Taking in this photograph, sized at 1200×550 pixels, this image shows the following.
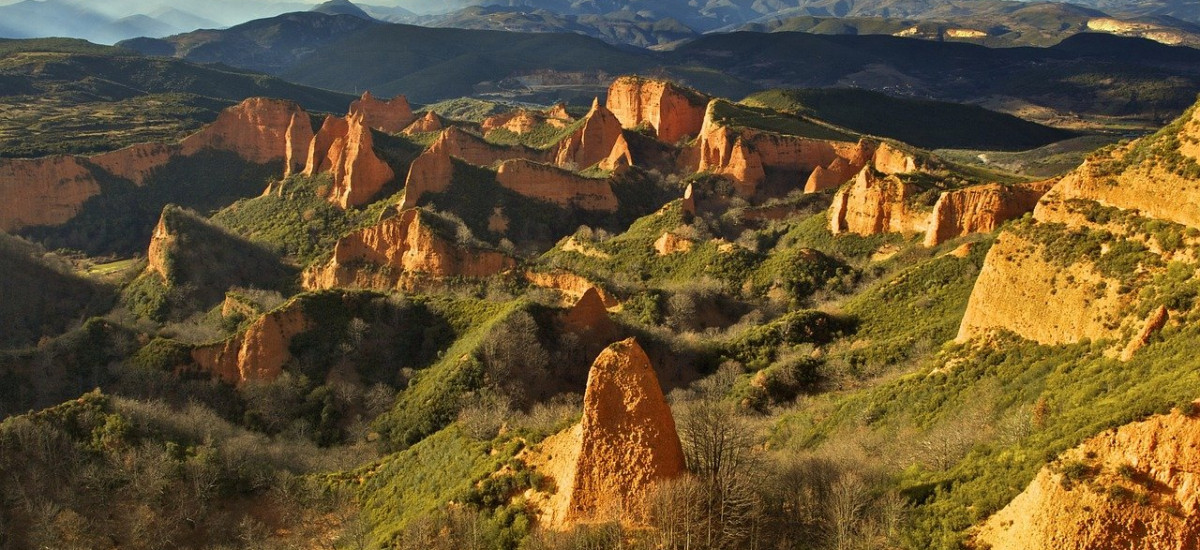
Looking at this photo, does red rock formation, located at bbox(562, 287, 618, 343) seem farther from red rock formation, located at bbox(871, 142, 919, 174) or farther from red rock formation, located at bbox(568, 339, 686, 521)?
red rock formation, located at bbox(871, 142, 919, 174)

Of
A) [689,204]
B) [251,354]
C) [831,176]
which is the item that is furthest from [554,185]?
[251,354]

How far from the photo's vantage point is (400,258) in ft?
188

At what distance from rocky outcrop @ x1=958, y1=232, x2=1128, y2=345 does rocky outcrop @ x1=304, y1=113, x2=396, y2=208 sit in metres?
49.6

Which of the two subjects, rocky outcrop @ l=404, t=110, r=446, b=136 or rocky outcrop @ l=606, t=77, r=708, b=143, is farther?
rocky outcrop @ l=404, t=110, r=446, b=136

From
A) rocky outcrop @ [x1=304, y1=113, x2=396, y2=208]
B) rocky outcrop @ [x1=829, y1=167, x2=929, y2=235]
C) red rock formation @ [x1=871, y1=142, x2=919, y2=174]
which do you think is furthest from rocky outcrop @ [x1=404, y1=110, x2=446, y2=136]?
rocky outcrop @ [x1=829, y1=167, x2=929, y2=235]

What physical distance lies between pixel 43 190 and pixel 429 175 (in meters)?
36.0

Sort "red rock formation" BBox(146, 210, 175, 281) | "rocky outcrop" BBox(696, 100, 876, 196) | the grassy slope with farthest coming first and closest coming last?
the grassy slope < "rocky outcrop" BBox(696, 100, 876, 196) < "red rock formation" BBox(146, 210, 175, 281)

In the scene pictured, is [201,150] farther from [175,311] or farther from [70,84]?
[70,84]

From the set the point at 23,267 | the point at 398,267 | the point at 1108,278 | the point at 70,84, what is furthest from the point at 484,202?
the point at 70,84

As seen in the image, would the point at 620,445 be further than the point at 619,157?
No

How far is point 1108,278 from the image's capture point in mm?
26594

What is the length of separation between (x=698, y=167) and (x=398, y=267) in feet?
121

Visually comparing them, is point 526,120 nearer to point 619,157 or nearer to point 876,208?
point 619,157

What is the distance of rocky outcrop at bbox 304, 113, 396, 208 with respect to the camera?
70.1m
